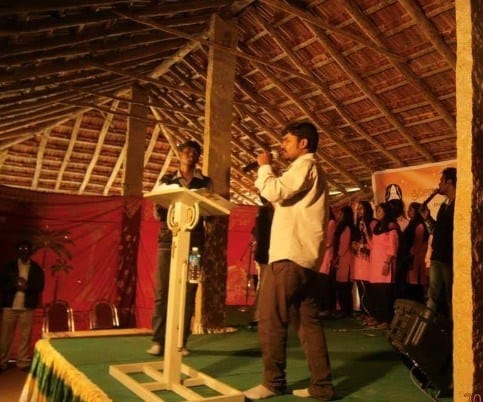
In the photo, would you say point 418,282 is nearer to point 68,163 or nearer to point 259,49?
point 259,49

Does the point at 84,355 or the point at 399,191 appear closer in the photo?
the point at 84,355

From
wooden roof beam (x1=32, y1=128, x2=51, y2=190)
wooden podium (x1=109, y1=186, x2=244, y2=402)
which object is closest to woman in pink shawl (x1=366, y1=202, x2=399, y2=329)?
wooden podium (x1=109, y1=186, x2=244, y2=402)

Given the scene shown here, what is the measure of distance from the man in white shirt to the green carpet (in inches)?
5.9

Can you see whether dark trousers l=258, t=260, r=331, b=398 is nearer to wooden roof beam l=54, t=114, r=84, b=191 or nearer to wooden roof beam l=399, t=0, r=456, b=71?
wooden roof beam l=399, t=0, r=456, b=71

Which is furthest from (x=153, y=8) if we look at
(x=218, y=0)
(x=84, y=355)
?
(x=84, y=355)

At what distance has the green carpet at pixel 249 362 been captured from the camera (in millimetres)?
2594

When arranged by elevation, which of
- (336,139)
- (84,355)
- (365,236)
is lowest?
(84,355)

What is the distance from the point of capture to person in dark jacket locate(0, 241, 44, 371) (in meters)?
5.28

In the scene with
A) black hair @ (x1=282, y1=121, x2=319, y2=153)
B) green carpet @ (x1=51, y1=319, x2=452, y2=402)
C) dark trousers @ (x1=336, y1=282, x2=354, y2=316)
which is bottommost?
green carpet @ (x1=51, y1=319, x2=452, y2=402)

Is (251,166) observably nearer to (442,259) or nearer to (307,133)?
(307,133)

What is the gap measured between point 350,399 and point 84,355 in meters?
1.85

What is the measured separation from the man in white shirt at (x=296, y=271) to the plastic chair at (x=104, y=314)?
12.6ft

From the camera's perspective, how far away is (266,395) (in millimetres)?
2363

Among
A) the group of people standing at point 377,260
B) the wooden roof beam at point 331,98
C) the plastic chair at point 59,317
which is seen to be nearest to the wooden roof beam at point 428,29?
the group of people standing at point 377,260
